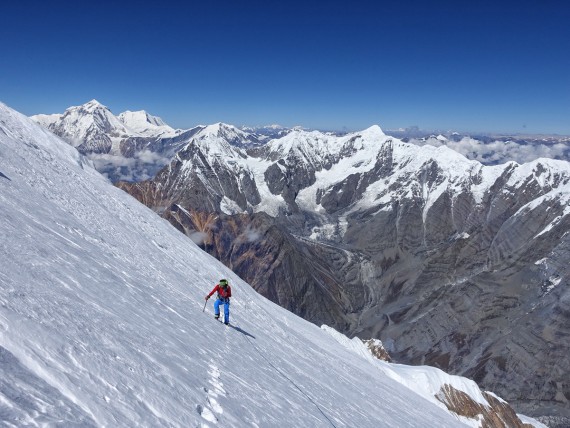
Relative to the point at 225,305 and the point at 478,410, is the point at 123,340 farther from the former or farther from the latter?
the point at 478,410

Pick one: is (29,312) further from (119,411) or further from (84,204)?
(84,204)

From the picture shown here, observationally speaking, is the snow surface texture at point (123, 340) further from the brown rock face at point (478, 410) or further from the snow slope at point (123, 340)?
the brown rock face at point (478, 410)

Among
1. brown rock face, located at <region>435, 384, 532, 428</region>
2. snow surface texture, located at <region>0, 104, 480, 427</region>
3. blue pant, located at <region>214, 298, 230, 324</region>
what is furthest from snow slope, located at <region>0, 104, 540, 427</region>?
brown rock face, located at <region>435, 384, 532, 428</region>

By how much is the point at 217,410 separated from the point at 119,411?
3.74 m

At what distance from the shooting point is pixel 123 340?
13.1m

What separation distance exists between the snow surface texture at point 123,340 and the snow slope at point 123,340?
0.05m

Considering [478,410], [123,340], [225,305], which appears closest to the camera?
→ [123,340]

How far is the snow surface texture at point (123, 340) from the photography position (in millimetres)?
9203

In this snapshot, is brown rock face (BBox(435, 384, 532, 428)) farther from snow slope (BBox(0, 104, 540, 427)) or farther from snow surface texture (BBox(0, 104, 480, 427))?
snow slope (BBox(0, 104, 540, 427))

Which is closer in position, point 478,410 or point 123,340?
point 123,340

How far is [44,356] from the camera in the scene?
9.44 m

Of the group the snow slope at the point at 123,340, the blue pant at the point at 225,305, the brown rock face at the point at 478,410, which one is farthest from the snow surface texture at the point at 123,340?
the brown rock face at the point at 478,410

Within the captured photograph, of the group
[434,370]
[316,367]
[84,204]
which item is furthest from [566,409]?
[84,204]

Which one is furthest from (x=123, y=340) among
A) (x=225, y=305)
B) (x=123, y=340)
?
(x=225, y=305)
